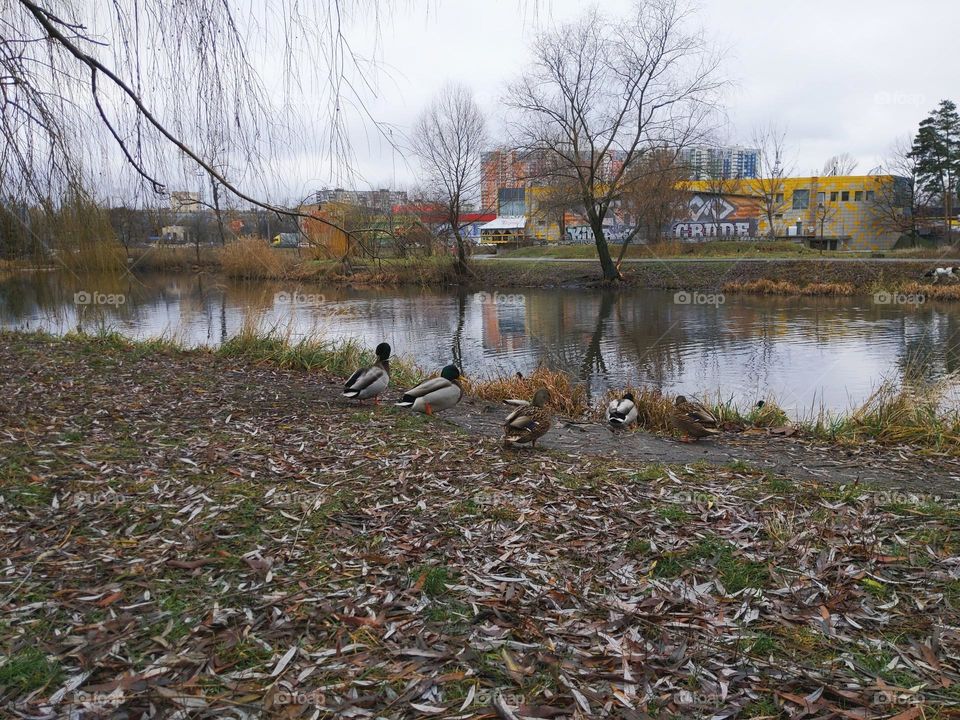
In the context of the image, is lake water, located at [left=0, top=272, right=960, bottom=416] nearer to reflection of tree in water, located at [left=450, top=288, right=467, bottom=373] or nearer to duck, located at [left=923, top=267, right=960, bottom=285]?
reflection of tree in water, located at [left=450, top=288, right=467, bottom=373]

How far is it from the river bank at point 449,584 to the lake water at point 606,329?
5.49 feet

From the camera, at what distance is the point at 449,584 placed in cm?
334

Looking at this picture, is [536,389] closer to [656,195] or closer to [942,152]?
[656,195]

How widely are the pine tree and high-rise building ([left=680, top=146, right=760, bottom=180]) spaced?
1047cm

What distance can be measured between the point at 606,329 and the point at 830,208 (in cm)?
4562

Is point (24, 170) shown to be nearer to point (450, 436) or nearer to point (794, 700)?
point (794, 700)

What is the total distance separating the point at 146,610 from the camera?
9.80 feet

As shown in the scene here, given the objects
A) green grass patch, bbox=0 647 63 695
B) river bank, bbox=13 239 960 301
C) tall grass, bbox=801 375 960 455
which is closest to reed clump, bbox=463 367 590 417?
tall grass, bbox=801 375 960 455

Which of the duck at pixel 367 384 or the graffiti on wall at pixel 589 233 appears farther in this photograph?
the graffiti on wall at pixel 589 233

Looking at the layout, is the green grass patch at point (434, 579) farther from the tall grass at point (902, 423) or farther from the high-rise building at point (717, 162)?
the high-rise building at point (717, 162)

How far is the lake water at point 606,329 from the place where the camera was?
12336mm

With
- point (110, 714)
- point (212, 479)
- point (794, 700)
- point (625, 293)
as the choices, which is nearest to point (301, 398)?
point (212, 479)

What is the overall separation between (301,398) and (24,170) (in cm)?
506

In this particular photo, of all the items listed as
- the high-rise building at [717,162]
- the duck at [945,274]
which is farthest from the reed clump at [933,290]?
the high-rise building at [717,162]
